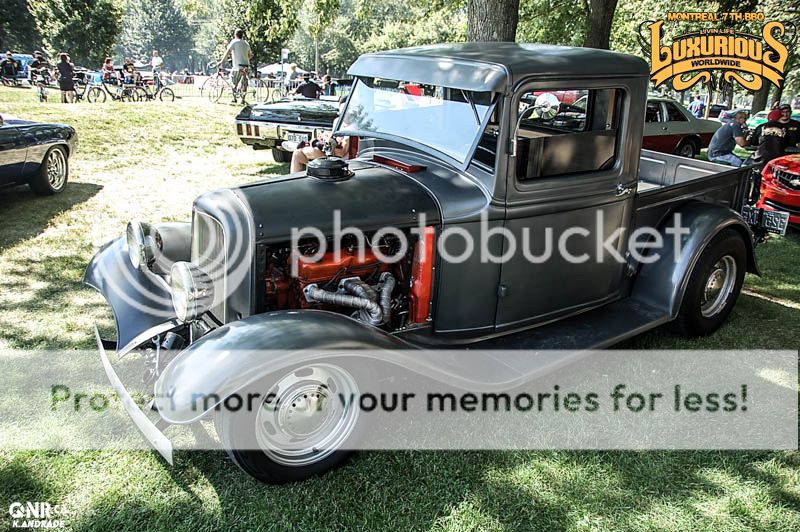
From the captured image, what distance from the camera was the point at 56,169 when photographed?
8.27 m

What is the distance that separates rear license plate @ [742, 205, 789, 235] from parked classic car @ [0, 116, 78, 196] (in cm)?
820

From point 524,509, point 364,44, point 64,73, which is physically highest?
point 364,44

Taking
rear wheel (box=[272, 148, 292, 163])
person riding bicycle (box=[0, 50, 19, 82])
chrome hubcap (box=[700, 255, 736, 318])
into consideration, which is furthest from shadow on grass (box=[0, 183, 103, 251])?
person riding bicycle (box=[0, 50, 19, 82])

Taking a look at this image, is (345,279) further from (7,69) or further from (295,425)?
(7,69)

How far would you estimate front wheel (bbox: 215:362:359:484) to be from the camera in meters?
2.85

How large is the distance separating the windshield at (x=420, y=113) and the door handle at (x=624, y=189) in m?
1.17

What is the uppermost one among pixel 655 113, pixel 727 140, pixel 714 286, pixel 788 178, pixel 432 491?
pixel 655 113

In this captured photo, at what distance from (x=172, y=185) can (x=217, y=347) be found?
23.1 ft

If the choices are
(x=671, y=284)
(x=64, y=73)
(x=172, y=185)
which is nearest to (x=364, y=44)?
(x=64, y=73)

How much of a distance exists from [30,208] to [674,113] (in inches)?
492

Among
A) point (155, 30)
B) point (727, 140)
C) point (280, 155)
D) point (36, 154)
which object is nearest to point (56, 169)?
point (36, 154)

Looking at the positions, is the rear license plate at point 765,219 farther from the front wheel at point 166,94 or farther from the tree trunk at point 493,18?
the front wheel at point 166,94

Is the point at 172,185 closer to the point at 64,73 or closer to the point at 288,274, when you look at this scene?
the point at 288,274

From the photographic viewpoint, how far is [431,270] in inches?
141
